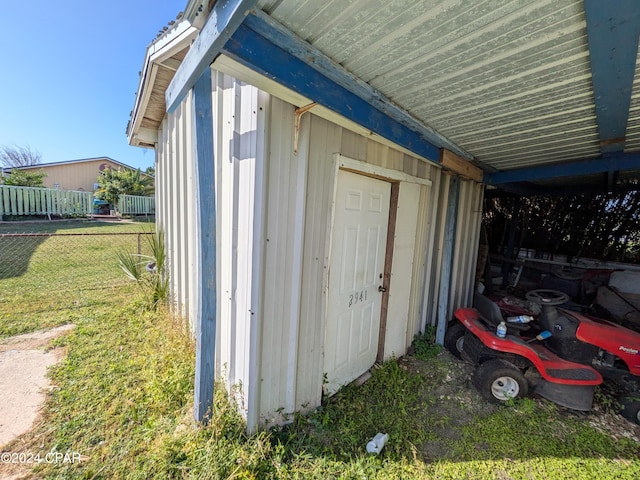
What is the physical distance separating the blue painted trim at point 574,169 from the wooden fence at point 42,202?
18797 millimetres

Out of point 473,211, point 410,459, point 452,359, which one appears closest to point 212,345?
point 410,459

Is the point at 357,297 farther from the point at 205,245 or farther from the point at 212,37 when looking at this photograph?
the point at 212,37

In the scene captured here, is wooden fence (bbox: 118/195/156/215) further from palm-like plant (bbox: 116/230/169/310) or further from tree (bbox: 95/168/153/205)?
palm-like plant (bbox: 116/230/169/310)

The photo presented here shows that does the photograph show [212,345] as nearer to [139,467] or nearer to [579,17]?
[139,467]

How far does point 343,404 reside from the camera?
2.28m

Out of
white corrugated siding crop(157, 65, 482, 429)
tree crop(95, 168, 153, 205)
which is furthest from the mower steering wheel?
tree crop(95, 168, 153, 205)

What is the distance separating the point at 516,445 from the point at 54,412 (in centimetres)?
352

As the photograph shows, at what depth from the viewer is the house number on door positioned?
2474 millimetres

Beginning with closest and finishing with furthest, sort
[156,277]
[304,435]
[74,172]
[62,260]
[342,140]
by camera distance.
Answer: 1. [304,435]
2. [342,140]
3. [156,277]
4. [62,260]
5. [74,172]

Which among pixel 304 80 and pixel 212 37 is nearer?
pixel 212 37

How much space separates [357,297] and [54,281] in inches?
216

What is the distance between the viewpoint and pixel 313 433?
76.7 inches

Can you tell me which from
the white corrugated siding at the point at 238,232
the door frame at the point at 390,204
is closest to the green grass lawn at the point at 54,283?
the white corrugated siding at the point at 238,232

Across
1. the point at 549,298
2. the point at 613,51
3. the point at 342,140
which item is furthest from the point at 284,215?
the point at 549,298
